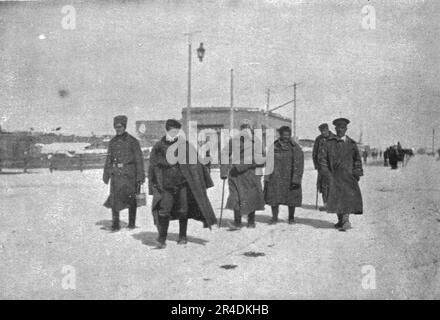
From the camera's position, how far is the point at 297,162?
8289mm

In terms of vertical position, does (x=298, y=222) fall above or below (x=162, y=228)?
below

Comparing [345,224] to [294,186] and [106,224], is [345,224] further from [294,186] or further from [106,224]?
[106,224]

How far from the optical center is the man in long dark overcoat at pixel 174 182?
20.2 feet

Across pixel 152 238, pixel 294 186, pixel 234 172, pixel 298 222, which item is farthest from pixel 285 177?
pixel 152 238

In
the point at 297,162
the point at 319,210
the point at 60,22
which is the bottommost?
the point at 319,210

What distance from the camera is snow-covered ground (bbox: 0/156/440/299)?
4.35 meters

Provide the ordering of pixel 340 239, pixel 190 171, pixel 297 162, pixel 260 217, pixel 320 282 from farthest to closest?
pixel 260 217 < pixel 297 162 < pixel 340 239 < pixel 190 171 < pixel 320 282

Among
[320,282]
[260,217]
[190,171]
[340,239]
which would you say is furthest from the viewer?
[260,217]

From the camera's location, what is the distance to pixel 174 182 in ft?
20.3

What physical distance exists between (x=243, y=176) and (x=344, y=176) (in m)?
1.67

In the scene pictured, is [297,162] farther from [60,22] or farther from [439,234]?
[60,22]

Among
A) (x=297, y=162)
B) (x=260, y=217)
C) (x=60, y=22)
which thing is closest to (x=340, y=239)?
(x=297, y=162)

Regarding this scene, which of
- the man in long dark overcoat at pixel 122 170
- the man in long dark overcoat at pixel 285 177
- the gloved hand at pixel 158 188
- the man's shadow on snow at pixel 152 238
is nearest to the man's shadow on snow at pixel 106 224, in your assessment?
the man in long dark overcoat at pixel 122 170
